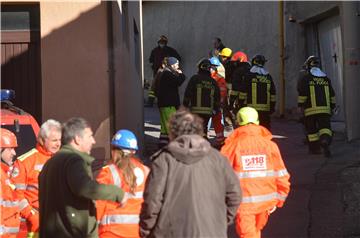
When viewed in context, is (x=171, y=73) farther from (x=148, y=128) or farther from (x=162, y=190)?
(x=162, y=190)

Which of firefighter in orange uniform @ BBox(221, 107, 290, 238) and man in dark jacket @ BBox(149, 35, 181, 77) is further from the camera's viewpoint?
man in dark jacket @ BBox(149, 35, 181, 77)

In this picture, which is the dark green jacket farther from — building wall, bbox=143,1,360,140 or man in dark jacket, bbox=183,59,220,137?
building wall, bbox=143,1,360,140

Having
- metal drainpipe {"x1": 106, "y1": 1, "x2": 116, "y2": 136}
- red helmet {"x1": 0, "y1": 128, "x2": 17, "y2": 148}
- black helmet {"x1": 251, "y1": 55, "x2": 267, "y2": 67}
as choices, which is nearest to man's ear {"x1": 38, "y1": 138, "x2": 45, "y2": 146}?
red helmet {"x1": 0, "y1": 128, "x2": 17, "y2": 148}

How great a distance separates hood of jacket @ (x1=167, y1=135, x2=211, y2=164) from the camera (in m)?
4.99

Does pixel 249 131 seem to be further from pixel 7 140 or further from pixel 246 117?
pixel 7 140

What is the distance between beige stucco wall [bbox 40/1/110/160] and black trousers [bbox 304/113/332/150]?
3829 millimetres

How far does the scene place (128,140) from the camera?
5809 millimetres

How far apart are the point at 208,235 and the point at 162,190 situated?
41cm

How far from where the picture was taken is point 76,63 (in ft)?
36.1

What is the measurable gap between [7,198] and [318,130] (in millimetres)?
7508

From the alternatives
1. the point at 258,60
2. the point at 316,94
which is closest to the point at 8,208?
the point at 316,94

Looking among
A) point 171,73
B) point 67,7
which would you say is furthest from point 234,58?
point 67,7

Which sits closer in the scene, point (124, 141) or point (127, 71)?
point (124, 141)

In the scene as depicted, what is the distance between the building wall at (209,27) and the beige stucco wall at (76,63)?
971 cm
